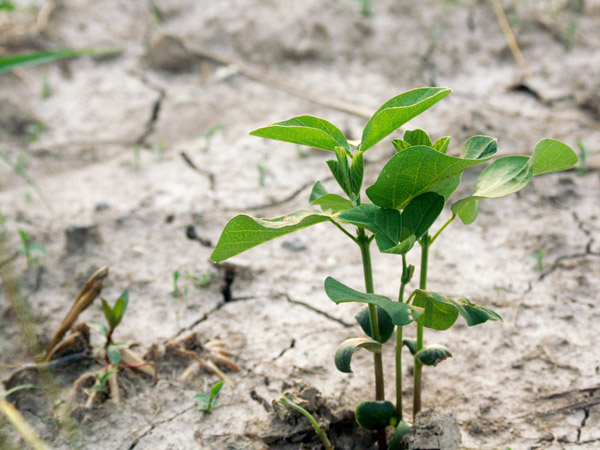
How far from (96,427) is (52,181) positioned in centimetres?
158

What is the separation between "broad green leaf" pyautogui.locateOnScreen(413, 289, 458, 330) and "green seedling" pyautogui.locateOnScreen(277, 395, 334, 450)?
1.35 feet

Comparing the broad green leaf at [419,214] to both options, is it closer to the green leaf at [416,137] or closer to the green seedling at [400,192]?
the green seedling at [400,192]

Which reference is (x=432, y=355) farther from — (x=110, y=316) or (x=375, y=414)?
(x=110, y=316)

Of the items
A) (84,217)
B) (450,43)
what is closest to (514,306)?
(84,217)

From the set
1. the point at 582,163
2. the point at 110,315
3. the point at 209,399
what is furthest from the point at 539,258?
the point at 110,315

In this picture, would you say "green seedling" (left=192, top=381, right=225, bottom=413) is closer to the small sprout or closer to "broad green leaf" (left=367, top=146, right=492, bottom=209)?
"broad green leaf" (left=367, top=146, right=492, bottom=209)

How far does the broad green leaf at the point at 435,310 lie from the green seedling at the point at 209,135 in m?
1.97

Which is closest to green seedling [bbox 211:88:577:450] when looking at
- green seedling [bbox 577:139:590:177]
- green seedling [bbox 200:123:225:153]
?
green seedling [bbox 577:139:590:177]

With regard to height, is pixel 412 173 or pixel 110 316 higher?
pixel 412 173

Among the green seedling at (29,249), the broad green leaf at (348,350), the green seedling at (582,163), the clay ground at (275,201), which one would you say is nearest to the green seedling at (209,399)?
the clay ground at (275,201)

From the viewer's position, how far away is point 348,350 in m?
1.37

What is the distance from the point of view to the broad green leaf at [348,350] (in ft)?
4.45

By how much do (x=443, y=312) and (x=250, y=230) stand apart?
45 centimetres

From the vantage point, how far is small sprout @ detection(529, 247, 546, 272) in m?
2.22
